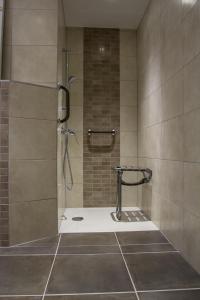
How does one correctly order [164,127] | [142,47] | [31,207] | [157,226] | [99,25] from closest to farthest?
[31,207] < [164,127] < [157,226] < [142,47] < [99,25]

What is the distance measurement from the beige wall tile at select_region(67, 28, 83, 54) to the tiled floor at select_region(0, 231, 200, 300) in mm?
2532

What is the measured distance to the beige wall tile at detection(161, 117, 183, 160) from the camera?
6.38 feet

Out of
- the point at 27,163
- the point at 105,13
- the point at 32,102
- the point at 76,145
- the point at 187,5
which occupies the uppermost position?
the point at 105,13

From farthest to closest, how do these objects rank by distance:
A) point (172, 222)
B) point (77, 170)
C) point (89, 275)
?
point (77, 170), point (172, 222), point (89, 275)

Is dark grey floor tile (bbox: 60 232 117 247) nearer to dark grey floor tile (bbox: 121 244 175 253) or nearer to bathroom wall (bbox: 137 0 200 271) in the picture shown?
dark grey floor tile (bbox: 121 244 175 253)

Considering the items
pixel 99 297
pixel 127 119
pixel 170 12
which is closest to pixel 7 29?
pixel 170 12

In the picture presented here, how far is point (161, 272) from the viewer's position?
63.5 inches

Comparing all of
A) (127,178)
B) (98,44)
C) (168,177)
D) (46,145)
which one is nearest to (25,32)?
(46,145)

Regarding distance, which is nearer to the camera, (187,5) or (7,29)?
(187,5)

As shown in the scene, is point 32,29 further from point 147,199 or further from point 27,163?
point 147,199

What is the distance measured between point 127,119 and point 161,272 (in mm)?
2338

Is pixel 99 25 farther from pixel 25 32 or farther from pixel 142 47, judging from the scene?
pixel 25 32

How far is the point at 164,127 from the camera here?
2355mm

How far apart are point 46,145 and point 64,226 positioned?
2.95ft
